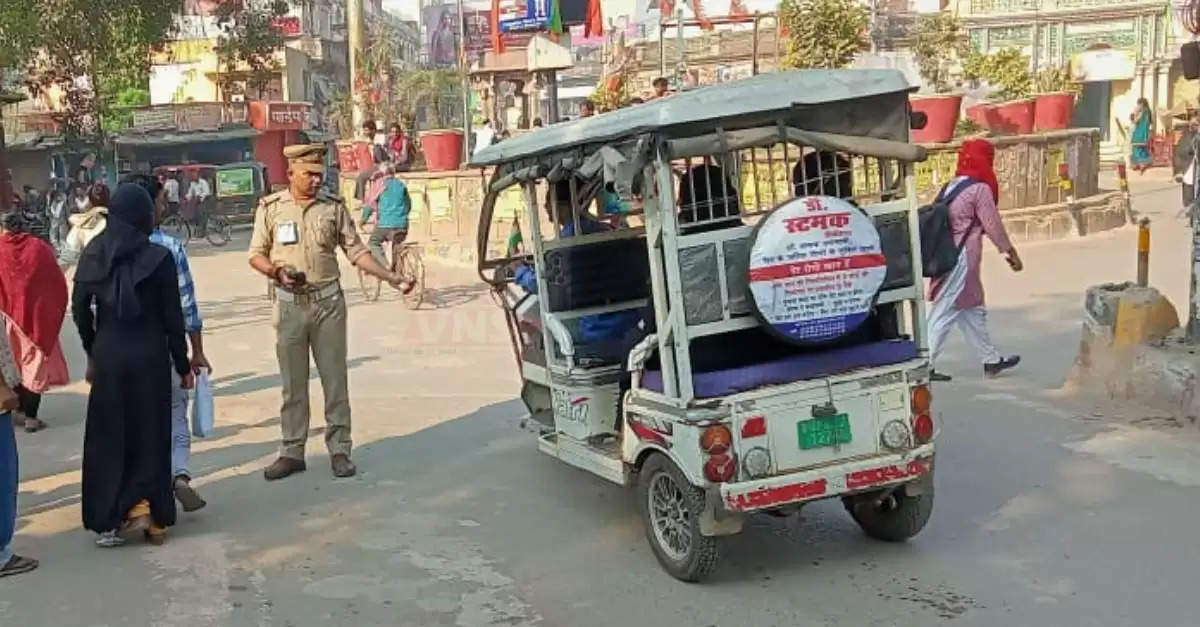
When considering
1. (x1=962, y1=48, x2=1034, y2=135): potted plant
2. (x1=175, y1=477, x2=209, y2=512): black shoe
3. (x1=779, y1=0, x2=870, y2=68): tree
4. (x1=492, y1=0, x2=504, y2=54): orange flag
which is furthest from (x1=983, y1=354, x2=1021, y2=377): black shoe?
(x1=492, y1=0, x2=504, y2=54): orange flag

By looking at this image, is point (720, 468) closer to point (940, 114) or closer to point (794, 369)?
point (794, 369)

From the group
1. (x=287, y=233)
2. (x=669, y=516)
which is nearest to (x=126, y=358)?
(x=287, y=233)

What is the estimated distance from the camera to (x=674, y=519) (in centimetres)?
506

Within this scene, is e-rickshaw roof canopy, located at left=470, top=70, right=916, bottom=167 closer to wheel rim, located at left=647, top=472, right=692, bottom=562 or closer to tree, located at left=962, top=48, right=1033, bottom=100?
wheel rim, located at left=647, top=472, right=692, bottom=562

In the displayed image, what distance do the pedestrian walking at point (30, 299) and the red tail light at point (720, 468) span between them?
464 centimetres

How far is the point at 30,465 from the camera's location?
7531mm

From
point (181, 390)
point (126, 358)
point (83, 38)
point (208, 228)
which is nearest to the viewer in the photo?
point (126, 358)

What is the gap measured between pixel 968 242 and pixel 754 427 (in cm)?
424

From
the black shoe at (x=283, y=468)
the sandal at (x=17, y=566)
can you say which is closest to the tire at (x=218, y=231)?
the black shoe at (x=283, y=468)

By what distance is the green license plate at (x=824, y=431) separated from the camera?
4812 mm

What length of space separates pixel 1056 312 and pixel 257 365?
7.39 meters

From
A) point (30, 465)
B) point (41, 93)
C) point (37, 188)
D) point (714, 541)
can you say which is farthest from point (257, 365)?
point (37, 188)

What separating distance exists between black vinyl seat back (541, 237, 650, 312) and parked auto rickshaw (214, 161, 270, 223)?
25.9m

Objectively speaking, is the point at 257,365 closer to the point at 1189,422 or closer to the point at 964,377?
the point at 964,377
